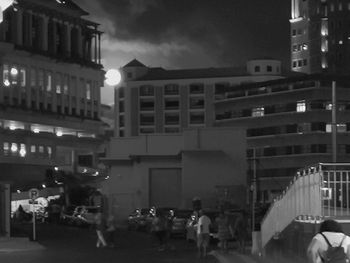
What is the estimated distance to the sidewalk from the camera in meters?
38.1

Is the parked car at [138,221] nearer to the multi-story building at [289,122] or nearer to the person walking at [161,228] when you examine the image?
the person walking at [161,228]

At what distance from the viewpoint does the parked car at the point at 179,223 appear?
165 feet

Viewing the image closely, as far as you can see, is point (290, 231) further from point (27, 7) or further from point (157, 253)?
point (27, 7)

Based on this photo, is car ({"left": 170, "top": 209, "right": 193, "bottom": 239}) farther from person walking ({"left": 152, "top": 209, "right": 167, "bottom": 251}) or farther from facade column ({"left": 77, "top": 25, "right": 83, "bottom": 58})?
facade column ({"left": 77, "top": 25, "right": 83, "bottom": 58})

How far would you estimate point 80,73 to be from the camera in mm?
121688

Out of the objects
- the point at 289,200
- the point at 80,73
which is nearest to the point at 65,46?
the point at 80,73

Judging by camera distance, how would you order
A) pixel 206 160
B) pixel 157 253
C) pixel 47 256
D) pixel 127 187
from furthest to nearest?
pixel 127 187
pixel 206 160
pixel 157 253
pixel 47 256

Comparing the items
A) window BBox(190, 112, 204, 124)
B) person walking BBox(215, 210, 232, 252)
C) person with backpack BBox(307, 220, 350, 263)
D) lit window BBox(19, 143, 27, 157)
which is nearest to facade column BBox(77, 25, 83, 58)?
lit window BBox(19, 143, 27, 157)

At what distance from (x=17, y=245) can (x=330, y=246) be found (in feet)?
98.9

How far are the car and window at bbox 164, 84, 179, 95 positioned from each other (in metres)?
116

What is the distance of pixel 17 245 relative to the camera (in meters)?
40.3

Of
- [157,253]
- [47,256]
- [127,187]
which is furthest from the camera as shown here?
[127,187]

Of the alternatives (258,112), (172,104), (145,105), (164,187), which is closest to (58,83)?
(258,112)

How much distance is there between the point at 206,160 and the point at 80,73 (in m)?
54.0
